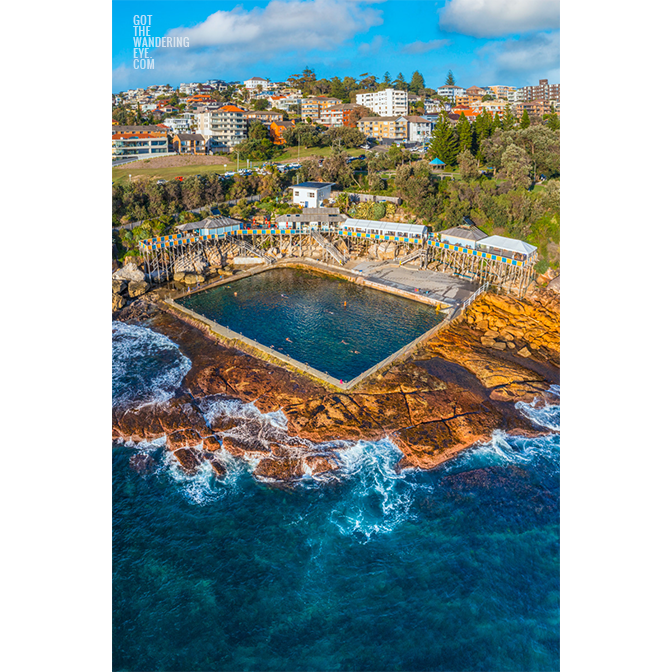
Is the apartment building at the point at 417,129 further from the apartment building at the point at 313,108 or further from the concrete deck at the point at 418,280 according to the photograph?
the concrete deck at the point at 418,280

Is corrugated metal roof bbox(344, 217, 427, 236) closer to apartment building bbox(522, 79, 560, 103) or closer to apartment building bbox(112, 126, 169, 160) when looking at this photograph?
apartment building bbox(112, 126, 169, 160)

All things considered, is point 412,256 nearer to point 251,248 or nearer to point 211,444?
point 251,248

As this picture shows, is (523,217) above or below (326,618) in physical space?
above

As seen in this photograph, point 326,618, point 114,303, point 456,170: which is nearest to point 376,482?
point 326,618

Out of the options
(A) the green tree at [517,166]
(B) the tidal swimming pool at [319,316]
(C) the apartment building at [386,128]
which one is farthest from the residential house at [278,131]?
(B) the tidal swimming pool at [319,316]

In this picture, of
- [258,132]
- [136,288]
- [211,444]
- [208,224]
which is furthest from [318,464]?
[258,132]

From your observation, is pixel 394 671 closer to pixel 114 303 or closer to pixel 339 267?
pixel 114 303

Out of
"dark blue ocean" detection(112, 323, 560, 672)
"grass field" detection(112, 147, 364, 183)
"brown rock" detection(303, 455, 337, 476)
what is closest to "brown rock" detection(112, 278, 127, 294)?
"dark blue ocean" detection(112, 323, 560, 672)
